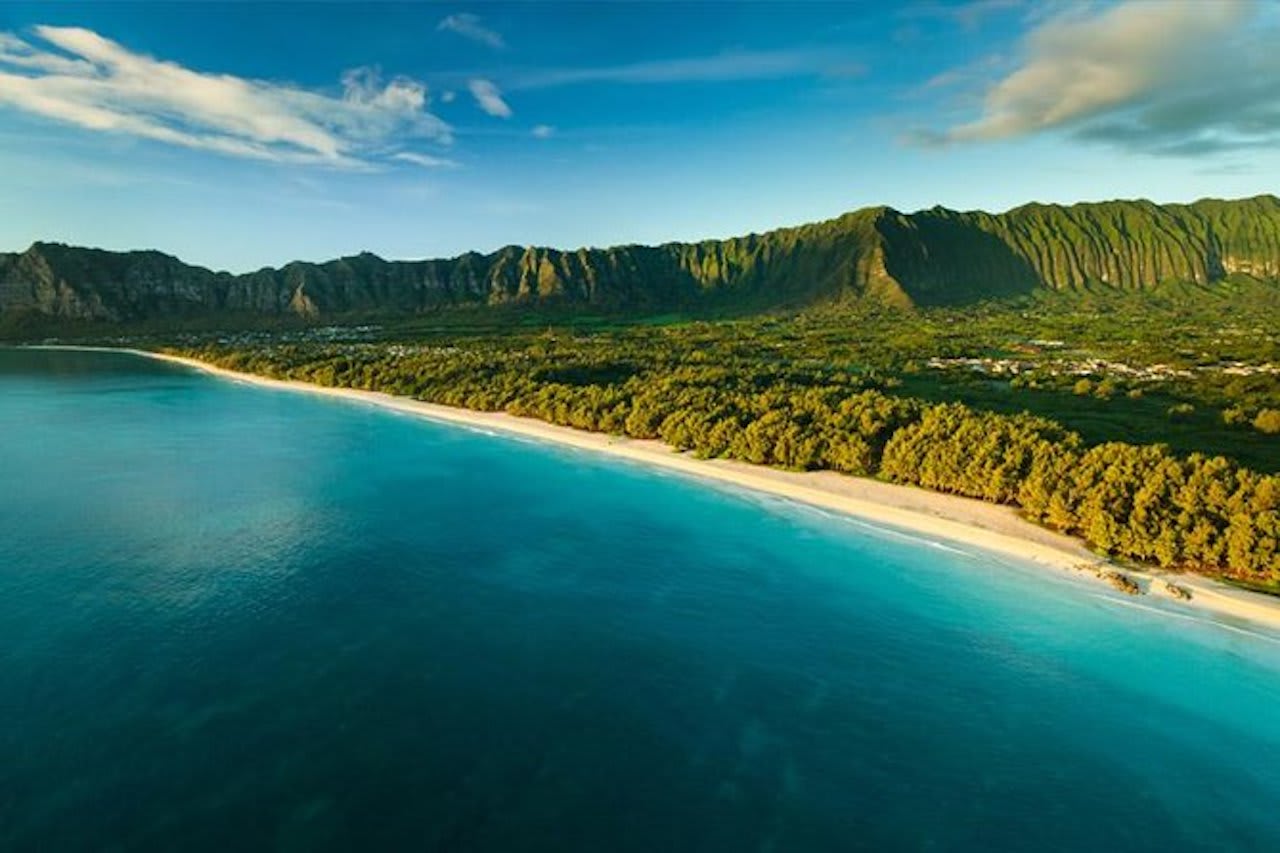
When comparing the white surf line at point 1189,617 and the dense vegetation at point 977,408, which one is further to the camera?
the dense vegetation at point 977,408

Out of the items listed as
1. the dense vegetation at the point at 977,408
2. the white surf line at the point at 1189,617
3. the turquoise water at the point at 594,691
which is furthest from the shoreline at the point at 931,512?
the turquoise water at the point at 594,691

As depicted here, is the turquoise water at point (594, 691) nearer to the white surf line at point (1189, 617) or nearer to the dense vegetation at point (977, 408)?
the white surf line at point (1189, 617)

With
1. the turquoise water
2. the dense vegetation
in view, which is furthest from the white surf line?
the dense vegetation

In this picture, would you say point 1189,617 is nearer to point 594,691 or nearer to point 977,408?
point 594,691

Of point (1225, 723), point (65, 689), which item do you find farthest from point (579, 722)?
point (1225, 723)

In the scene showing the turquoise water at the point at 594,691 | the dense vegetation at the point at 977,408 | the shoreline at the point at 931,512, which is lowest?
the turquoise water at the point at 594,691

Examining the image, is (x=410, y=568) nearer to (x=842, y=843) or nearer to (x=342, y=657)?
(x=342, y=657)
